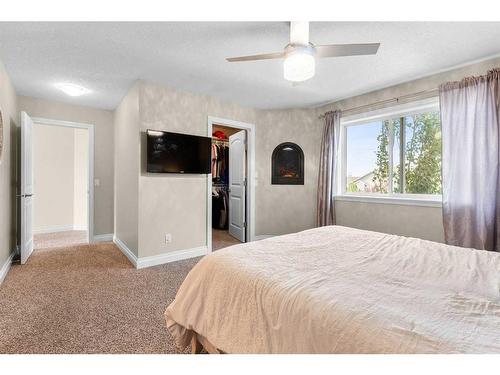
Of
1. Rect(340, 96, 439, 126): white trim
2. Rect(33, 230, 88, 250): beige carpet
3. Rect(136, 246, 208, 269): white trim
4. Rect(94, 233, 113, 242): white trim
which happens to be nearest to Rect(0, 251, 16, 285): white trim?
Rect(33, 230, 88, 250): beige carpet

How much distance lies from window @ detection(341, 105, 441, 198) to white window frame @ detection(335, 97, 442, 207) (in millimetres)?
15

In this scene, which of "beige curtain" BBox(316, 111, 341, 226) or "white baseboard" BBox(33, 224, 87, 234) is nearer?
"beige curtain" BBox(316, 111, 341, 226)

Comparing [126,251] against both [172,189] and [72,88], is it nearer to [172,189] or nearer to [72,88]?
[172,189]

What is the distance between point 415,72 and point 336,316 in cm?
300

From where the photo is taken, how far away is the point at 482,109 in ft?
7.75

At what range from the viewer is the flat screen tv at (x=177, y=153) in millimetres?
2986

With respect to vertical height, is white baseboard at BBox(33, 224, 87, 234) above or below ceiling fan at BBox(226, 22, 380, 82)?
below

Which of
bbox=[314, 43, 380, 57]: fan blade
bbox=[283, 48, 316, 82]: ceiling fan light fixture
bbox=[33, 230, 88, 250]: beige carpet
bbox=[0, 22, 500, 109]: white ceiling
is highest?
bbox=[0, 22, 500, 109]: white ceiling

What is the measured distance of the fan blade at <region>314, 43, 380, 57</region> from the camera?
1595 mm

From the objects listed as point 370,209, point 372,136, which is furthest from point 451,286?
point 372,136

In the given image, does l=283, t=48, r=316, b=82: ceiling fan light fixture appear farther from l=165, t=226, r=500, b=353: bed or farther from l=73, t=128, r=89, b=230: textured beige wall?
l=73, t=128, r=89, b=230: textured beige wall

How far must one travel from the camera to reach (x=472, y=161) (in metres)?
2.42

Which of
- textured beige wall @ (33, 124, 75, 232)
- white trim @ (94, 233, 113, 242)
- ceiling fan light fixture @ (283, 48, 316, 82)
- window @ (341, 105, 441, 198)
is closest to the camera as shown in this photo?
ceiling fan light fixture @ (283, 48, 316, 82)
